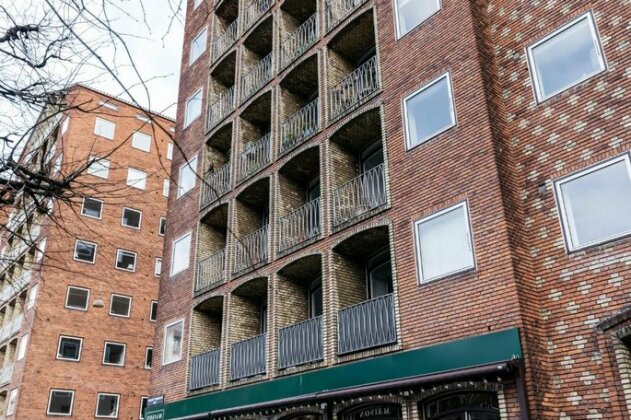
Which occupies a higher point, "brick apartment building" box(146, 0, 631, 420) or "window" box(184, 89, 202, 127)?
"window" box(184, 89, 202, 127)

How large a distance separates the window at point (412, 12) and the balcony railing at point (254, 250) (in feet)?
22.2

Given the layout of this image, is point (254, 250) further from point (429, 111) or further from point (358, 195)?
Result: point (429, 111)

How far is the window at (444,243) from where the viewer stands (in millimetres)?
11266

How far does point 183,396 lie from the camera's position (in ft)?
59.2

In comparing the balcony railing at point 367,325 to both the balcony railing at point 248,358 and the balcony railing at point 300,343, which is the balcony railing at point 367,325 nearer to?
the balcony railing at point 300,343

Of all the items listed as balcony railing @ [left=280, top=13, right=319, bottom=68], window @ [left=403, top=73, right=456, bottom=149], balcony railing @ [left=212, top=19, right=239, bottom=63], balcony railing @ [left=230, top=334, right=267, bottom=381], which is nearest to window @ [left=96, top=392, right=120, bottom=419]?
balcony railing @ [left=230, top=334, right=267, bottom=381]

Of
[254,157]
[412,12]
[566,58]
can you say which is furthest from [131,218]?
[566,58]

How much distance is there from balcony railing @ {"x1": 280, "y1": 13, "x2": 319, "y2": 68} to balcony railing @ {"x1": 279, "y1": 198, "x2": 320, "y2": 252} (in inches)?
192

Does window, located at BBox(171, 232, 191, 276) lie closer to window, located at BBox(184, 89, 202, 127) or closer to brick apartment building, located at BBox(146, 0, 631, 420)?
brick apartment building, located at BBox(146, 0, 631, 420)

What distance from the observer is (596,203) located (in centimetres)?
1012

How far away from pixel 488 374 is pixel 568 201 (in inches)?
132

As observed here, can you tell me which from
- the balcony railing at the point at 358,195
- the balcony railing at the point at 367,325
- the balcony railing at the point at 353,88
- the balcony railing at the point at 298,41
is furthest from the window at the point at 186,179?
the balcony railing at the point at 367,325

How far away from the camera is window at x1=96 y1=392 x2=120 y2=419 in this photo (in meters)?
30.0

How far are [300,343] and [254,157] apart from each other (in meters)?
6.82
